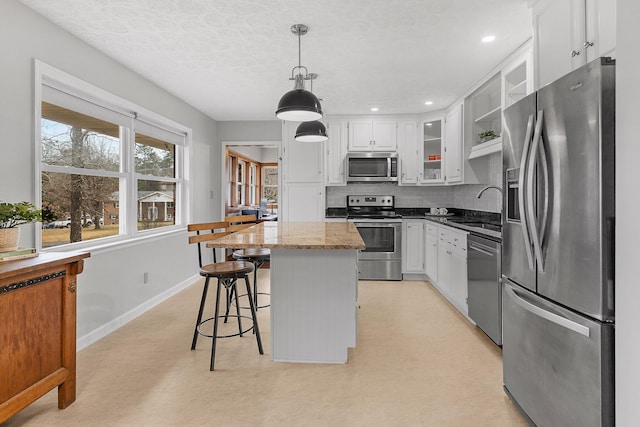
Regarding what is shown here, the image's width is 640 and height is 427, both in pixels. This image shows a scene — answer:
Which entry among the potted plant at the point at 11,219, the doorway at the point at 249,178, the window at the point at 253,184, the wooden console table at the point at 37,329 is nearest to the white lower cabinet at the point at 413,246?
the doorway at the point at 249,178

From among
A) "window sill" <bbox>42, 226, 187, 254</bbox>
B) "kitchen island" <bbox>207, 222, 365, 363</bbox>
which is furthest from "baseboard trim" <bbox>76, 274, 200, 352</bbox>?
"kitchen island" <bbox>207, 222, 365, 363</bbox>

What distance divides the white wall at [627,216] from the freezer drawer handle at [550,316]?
0.46ft

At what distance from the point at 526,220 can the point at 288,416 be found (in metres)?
1.57

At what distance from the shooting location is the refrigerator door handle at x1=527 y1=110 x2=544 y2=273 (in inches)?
65.7

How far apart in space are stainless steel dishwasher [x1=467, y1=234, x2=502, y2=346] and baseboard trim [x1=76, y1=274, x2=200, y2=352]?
3123 mm

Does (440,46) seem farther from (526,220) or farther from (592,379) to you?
(592,379)

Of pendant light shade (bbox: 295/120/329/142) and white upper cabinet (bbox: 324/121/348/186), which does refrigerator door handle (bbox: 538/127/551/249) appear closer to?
pendant light shade (bbox: 295/120/329/142)

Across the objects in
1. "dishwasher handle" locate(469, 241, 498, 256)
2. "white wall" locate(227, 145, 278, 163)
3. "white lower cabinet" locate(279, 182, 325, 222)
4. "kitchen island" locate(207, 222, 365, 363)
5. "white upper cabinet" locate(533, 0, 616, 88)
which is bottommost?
"kitchen island" locate(207, 222, 365, 363)

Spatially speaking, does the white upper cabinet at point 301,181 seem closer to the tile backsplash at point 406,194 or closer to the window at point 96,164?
the tile backsplash at point 406,194

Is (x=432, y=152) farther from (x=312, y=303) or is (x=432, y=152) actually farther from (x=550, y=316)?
(x=550, y=316)

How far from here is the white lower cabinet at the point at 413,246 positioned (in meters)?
5.06

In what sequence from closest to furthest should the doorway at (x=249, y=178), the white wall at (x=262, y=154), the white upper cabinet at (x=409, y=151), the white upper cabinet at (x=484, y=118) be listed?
the white upper cabinet at (x=484, y=118), the white upper cabinet at (x=409, y=151), the doorway at (x=249, y=178), the white wall at (x=262, y=154)

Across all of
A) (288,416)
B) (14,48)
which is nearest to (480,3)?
(288,416)

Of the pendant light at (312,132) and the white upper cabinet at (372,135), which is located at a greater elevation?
the white upper cabinet at (372,135)
